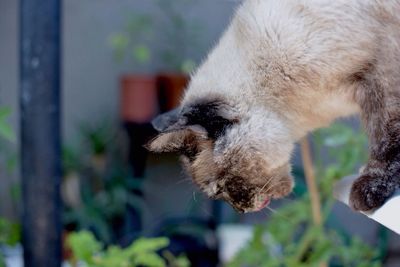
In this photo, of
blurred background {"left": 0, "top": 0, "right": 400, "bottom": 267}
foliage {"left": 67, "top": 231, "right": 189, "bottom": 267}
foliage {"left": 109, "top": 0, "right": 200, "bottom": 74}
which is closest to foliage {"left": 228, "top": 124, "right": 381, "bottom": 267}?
foliage {"left": 67, "top": 231, "right": 189, "bottom": 267}

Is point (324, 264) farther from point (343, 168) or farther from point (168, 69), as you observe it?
point (168, 69)

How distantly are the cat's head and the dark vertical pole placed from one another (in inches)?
18.3

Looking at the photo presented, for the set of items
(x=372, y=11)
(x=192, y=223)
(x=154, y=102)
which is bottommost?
(x=192, y=223)

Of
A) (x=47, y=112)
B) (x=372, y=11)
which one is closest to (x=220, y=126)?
(x=372, y=11)

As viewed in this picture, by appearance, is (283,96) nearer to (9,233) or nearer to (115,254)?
(115,254)

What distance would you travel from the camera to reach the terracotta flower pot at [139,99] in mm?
3912

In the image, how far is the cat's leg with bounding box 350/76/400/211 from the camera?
1.54m

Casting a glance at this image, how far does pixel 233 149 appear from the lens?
177 cm

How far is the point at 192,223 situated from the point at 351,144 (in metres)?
1.67

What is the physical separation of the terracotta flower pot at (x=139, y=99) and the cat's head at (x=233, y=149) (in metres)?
2.04

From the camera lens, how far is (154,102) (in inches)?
156

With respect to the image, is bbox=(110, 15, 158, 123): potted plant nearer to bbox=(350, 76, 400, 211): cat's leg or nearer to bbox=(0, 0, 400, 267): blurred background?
bbox=(0, 0, 400, 267): blurred background

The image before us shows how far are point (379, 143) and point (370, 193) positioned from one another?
0.13 meters

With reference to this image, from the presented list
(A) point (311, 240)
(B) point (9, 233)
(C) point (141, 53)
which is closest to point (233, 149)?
(A) point (311, 240)
